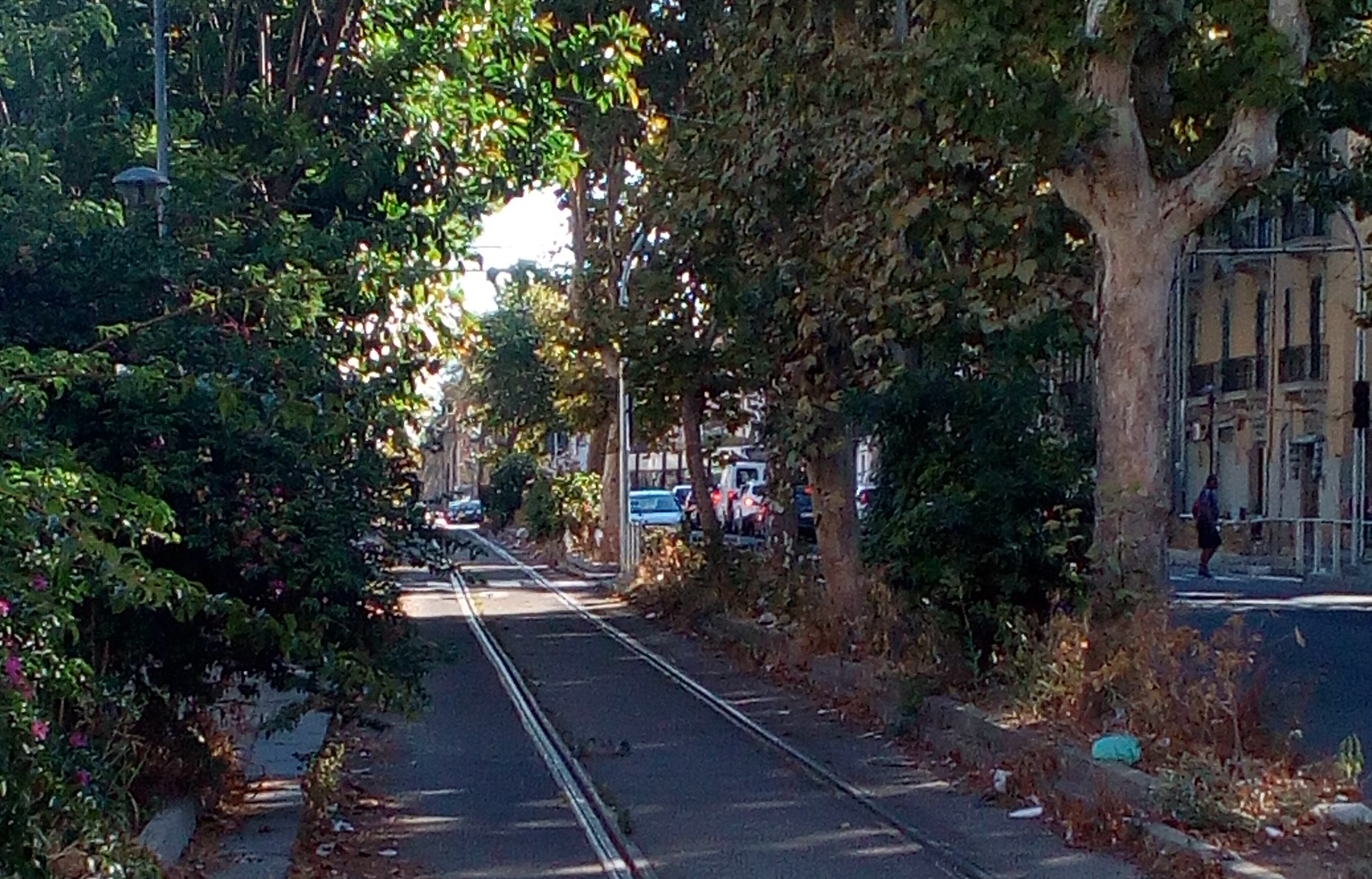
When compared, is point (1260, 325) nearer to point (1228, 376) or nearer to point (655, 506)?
point (1228, 376)

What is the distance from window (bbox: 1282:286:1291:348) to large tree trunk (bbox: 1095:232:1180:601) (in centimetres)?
3753

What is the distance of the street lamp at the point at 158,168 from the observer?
37.6 feet

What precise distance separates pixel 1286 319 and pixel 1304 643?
116 feet

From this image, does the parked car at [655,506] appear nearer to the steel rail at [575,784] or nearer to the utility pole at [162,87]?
the steel rail at [575,784]

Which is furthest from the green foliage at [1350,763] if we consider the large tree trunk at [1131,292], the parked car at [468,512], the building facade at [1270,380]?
the parked car at [468,512]

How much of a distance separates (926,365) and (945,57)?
4.63 metres

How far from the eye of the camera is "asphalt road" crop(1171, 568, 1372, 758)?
11570 millimetres

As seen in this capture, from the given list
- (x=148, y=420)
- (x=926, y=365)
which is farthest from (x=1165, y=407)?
(x=148, y=420)

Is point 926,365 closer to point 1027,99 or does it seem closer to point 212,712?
point 1027,99

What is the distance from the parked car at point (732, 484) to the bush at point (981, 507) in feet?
112

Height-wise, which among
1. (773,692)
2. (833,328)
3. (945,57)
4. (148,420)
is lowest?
(773,692)

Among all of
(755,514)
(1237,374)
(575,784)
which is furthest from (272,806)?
(1237,374)

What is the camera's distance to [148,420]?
877cm

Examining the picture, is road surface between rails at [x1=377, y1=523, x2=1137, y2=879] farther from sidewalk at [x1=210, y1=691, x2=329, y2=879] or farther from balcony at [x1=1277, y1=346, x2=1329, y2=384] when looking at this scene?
balcony at [x1=1277, y1=346, x2=1329, y2=384]
